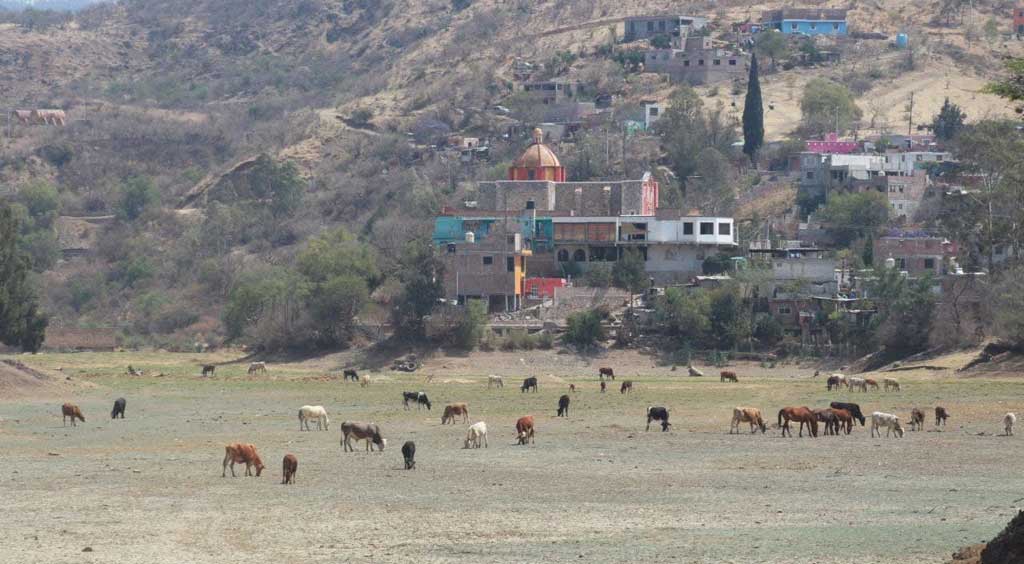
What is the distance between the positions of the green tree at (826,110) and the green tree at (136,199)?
164 feet

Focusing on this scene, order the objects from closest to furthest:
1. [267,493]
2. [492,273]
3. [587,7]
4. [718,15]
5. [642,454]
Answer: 1. [267,493]
2. [642,454]
3. [492,273]
4. [718,15]
5. [587,7]

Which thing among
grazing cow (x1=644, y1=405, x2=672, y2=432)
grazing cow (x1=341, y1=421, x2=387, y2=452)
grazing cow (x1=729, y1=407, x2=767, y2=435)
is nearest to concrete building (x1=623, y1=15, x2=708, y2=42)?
grazing cow (x1=644, y1=405, x2=672, y2=432)

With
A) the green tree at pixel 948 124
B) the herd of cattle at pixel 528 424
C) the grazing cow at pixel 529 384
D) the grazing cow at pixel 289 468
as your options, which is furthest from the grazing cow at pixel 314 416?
the green tree at pixel 948 124

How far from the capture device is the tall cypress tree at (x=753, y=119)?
128500 mm

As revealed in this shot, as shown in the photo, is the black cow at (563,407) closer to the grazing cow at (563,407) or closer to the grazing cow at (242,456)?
the grazing cow at (563,407)

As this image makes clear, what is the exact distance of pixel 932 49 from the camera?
16100cm

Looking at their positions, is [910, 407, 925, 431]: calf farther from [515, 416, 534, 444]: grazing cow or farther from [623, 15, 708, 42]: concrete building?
[623, 15, 708, 42]: concrete building

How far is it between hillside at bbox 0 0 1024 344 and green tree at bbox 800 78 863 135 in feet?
6.67

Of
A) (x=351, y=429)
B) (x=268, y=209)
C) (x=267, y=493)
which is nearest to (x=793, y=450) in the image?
(x=351, y=429)

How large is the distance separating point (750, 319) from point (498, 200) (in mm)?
23957

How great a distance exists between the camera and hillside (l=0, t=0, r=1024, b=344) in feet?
427

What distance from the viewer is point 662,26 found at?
548 feet

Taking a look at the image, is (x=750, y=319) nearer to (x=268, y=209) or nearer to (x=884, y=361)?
(x=884, y=361)

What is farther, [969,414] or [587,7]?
[587,7]
